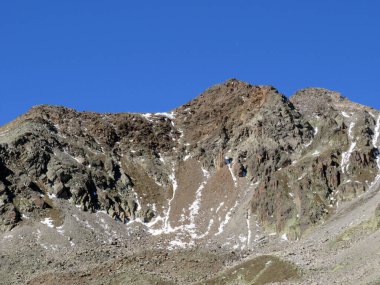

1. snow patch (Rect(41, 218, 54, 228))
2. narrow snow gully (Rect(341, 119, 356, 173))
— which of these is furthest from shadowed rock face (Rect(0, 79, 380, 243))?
snow patch (Rect(41, 218, 54, 228))

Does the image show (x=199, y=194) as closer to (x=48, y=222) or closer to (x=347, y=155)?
(x=347, y=155)

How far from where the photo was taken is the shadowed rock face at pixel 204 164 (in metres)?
144

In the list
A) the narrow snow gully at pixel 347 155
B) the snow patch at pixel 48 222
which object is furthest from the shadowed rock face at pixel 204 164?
the snow patch at pixel 48 222

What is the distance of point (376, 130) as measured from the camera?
16712 cm

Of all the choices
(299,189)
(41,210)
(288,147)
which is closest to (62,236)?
(41,210)

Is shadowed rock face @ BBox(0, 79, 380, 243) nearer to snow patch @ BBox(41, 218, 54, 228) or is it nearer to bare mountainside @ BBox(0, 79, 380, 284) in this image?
bare mountainside @ BBox(0, 79, 380, 284)

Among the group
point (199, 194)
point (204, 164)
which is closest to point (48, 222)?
point (199, 194)

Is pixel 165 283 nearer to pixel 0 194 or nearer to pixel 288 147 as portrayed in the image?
pixel 0 194

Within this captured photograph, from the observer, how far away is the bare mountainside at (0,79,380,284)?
122 metres

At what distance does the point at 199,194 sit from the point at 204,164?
44.9 feet

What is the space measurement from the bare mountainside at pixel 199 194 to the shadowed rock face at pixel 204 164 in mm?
342

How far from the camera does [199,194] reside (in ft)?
537

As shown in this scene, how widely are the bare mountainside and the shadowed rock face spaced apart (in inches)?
13.4

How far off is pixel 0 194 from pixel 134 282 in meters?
42.3
